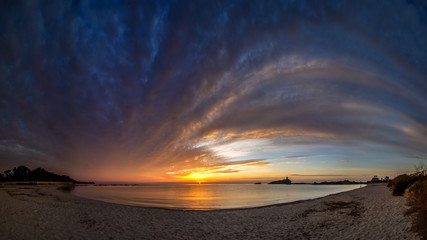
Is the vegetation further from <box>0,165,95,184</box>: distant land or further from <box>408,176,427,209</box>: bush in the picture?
<box>0,165,95,184</box>: distant land

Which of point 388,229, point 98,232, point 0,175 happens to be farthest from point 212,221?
point 0,175

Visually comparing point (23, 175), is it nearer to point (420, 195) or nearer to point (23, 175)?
point (23, 175)

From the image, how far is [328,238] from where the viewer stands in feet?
44.1

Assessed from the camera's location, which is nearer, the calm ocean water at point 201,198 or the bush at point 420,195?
the bush at point 420,195

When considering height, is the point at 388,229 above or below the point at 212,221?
above

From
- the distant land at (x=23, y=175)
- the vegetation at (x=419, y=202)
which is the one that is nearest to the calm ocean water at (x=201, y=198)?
the vegetation at (x=419, y=202)

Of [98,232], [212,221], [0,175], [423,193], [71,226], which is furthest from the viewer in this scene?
[0,175]

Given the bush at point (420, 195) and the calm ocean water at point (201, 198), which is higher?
the bush at point (420, 195)

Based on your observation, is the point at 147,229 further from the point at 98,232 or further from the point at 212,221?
the point at 212,221

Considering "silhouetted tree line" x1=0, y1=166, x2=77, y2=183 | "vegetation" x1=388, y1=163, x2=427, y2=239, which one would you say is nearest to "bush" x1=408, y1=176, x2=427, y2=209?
"vegetation" x1=388, y1=163, x2=427, y2=239

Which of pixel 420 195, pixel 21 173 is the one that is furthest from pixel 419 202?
pixel 21 173

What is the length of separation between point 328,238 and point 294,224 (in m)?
5.10

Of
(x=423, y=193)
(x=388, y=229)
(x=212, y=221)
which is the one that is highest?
(x=423, y=193)

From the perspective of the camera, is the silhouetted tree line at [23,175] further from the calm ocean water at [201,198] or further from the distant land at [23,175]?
the calm ocean water at [201,198]
